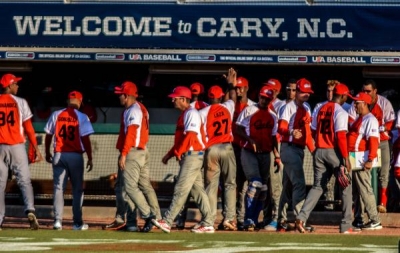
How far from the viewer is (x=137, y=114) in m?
16.3

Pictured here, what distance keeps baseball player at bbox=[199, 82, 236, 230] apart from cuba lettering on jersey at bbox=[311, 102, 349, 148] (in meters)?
1.31

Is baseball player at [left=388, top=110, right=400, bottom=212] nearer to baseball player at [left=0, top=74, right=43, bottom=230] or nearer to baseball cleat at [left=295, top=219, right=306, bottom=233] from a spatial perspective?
baseball cleat at [left=295, top=219, right=306, bottom=233]

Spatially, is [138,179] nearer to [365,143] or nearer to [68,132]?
[68,132]

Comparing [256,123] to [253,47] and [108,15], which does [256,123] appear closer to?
[253,47]

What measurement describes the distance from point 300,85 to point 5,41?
19.1ft

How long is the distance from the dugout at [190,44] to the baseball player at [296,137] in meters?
2.78

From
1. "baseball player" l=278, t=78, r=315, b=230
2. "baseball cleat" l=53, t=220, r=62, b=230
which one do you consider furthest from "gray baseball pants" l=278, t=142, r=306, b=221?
"baseball cleat" l=53, t=220, r=62, b=230

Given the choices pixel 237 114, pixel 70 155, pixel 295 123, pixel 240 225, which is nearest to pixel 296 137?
pixel 295 123

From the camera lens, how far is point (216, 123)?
1691cm

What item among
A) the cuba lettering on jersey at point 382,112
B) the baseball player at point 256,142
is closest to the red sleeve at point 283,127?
the baseball player at point 256,142

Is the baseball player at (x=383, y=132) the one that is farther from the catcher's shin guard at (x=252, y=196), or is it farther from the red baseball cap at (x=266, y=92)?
the catcher's shin guard at (x=252, y=196)

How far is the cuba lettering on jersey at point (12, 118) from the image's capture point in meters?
16.6

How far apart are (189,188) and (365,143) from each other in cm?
262

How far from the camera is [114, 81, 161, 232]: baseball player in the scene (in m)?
16.2
